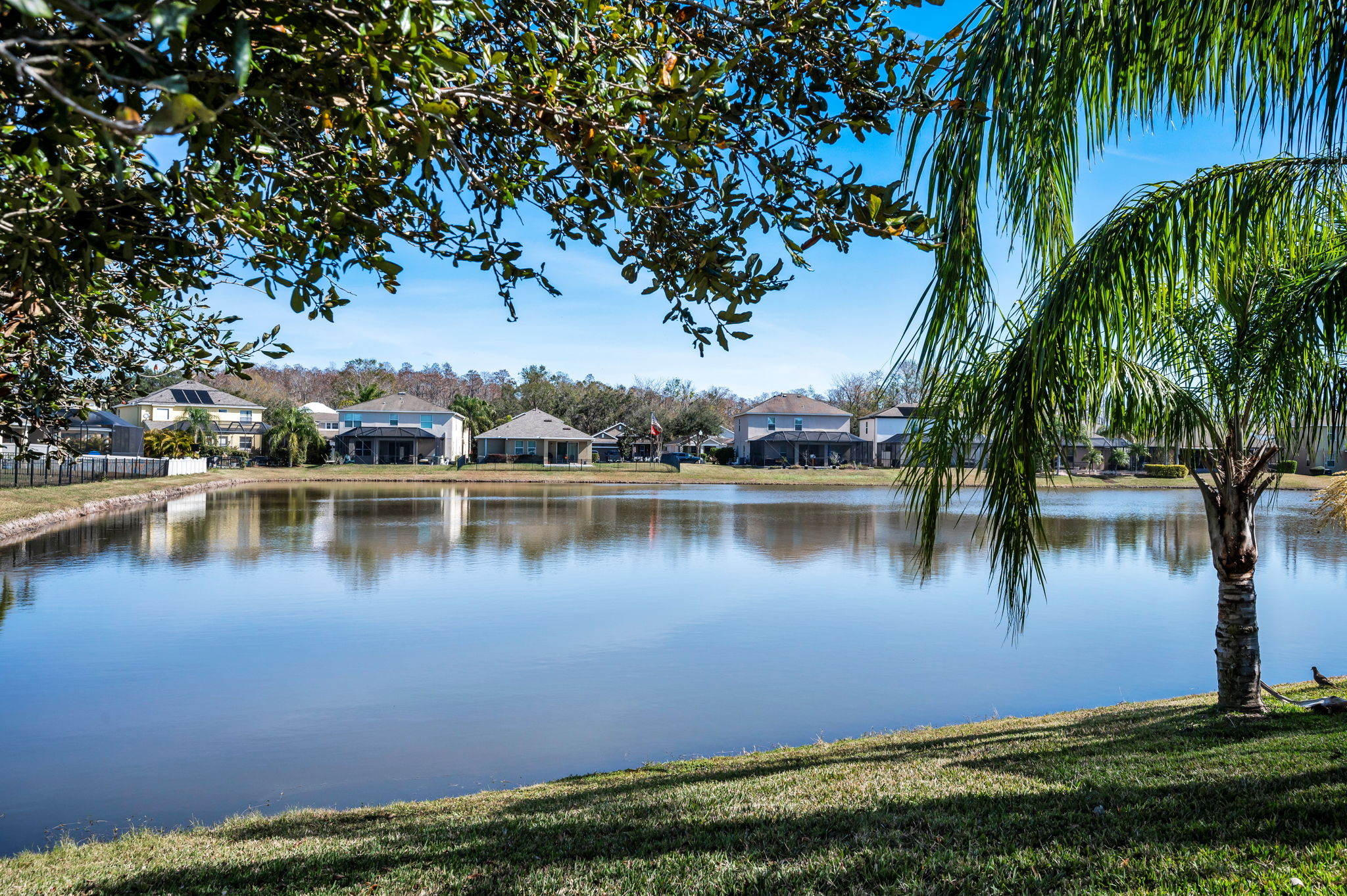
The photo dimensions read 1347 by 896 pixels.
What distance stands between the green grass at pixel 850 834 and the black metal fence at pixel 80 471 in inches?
1040

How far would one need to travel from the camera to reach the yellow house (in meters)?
65.6

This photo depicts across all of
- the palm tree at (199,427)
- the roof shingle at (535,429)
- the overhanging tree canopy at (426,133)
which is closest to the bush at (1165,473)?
the roof shingle at (535,429)

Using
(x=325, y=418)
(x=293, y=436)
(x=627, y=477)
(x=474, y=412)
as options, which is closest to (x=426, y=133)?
(x=627, y=477)

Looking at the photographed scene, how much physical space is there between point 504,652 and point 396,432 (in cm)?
5567

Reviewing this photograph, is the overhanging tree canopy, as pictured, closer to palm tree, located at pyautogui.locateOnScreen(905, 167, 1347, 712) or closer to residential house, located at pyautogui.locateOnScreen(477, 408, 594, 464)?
palm tree, located at pyautogui.locateOnScreen(905, 167, 1347, 712)

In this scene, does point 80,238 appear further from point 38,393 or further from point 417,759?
point 417,759

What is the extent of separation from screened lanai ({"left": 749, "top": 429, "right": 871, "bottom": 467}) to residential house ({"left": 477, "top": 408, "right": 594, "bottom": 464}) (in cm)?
1493

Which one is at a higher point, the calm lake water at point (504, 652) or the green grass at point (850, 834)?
the green grass at point (850, 834)

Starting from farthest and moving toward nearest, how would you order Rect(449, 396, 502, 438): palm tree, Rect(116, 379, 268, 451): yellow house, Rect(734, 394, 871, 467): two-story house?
Rect(449, 396, 502, 438): palm tree, Rect(734, 394, 871, 467): two-story house, Rect(116, 379, 268, 451): yellow house

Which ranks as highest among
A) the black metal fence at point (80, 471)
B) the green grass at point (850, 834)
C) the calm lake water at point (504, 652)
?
the black metal fence at point (80, 471)

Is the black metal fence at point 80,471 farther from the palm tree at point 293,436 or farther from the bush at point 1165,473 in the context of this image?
the bush at point 1165,473

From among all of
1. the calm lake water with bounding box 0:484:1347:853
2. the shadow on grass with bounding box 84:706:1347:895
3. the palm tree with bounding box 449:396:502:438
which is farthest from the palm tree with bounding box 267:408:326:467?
the shadow on grass with bounding box 84:706:1347:895

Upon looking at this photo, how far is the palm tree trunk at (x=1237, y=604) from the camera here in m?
7.28

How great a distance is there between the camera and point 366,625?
42.9 feet
